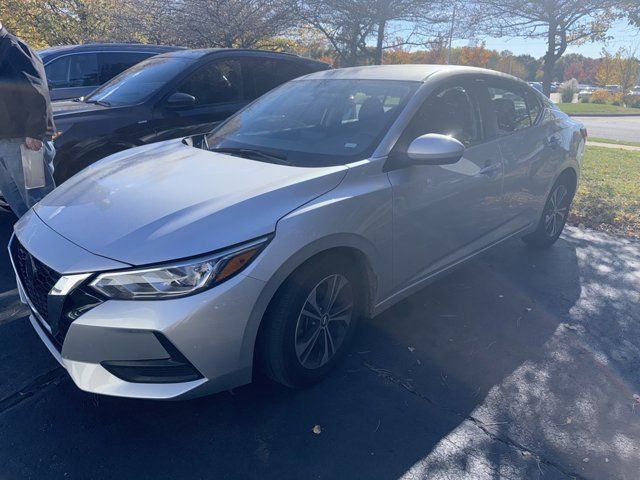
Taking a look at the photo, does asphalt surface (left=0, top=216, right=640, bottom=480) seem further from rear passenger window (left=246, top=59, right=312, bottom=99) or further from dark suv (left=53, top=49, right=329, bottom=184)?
rear passenger window (left=246, top=59, right=312, bottom=99)

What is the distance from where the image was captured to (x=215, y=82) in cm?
561

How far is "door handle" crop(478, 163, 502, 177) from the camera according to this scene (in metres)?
3.46

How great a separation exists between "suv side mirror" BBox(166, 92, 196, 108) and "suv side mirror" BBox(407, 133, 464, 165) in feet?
10.1

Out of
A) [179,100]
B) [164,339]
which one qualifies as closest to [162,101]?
[179,100]

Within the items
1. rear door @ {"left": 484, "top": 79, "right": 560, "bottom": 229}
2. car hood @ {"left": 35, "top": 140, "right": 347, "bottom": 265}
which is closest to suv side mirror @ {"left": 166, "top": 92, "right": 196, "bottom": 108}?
car hood @ {"left": 35, "top": 140, "right": 347, "bottom": 265}

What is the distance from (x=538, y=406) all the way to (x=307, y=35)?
1701 cm

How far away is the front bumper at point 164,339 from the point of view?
2.02 metres

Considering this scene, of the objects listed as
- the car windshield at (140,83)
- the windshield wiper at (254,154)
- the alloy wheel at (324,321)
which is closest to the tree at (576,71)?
the car windshield at (140,83)

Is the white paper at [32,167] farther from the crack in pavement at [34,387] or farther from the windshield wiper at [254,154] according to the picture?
the crack in pavement at [34,387]

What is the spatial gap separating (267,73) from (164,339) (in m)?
4.74

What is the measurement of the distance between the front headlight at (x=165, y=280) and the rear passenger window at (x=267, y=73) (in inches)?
169

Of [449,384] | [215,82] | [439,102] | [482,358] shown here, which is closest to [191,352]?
[449,384]

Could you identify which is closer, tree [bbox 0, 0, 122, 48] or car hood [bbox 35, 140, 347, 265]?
car hood [bbox 35, 140, 347, 265]

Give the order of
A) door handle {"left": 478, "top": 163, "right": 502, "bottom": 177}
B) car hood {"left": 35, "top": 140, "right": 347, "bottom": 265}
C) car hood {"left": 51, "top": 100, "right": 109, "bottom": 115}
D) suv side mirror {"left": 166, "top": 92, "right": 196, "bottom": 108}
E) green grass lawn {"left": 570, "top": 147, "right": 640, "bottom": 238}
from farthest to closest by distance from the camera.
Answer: green grass lawn {"left": 570, "top": 147, "right": 640, "bottom": 238} < suv side mirror {"left": 166, "top": 92, "right": 196, "bottom": 108} < car hood {"left": 51, "top": 100, "right": 109, "bottom": 115} < door handle {"left": 478, "top": 163, "right": 502, "bottom": 177} < car hood {"left": 35, "top": 140, "right": 347, "bottom": 265}
